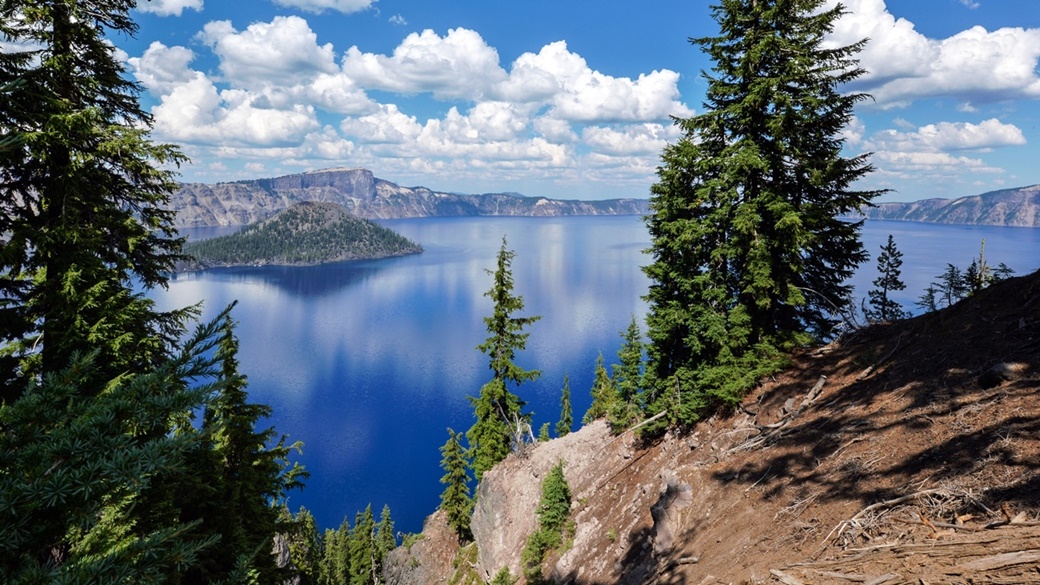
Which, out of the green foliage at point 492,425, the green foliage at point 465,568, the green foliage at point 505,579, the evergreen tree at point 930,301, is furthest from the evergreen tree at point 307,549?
the evergreen tree at point 930,301

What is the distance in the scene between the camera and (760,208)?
1648 cm

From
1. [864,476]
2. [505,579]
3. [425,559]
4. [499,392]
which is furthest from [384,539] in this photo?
[864,476]

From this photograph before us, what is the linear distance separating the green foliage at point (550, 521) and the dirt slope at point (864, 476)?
0.75 m

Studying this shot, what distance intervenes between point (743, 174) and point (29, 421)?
17526mm

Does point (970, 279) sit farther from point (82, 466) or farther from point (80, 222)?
point (80, 222)

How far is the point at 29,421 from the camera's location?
371cm

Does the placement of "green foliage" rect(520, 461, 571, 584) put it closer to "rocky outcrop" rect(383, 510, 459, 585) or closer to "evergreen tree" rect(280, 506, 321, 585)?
"rocky outcrop" rect(383, 510, 459, 585)

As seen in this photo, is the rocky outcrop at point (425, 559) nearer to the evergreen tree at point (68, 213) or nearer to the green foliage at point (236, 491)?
the green foliage at point (236, 491)

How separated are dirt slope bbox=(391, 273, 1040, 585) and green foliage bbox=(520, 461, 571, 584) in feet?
2.48

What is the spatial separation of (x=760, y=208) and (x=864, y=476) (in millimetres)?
10351

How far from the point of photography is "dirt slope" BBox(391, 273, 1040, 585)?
5957 millimetres

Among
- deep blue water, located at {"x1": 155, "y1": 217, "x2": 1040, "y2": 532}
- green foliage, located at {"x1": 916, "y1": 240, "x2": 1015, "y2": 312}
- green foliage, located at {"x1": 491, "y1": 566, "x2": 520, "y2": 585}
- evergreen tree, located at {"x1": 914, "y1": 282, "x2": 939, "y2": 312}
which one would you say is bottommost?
deep blue water, located at {"x1": 155, "y1": 217, "x2": 1040, "y2": 532}

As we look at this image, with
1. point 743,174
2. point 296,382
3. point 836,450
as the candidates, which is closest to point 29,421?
point 836,450

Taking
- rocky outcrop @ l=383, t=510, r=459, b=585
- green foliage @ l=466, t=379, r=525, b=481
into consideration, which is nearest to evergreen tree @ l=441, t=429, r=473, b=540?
rocky outcrop @ l=383, t=510, r=459, b=585
